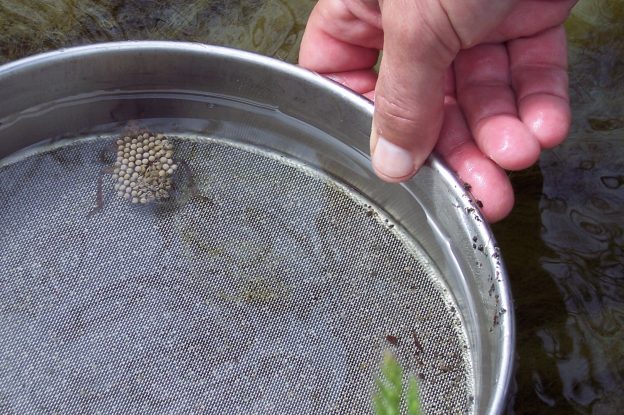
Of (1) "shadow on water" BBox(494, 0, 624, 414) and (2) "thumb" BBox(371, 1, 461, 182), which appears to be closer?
(2) "thumb" BBox(371, 1, 461, 182)

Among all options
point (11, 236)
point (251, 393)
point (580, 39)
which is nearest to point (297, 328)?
point (251, 393)

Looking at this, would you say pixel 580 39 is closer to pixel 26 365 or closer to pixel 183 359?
pixel 183 359

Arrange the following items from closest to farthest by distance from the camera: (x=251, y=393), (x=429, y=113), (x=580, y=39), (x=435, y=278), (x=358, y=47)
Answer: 1. (x=429, y=113)
2. (x=251, y=393)
3. (x=435, y=278)
4. (x=358, y=47)
5. (x=580, y=39)

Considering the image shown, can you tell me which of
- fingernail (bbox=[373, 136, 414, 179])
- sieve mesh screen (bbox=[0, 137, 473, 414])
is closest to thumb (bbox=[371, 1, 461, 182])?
fingernail (bbox=[373, 136, 414, 179])

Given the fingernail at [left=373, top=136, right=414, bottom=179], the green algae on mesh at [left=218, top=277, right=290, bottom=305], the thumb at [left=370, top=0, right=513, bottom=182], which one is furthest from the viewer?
the green algae on mesh at [left=218, top=277, right=290, bottom=305]

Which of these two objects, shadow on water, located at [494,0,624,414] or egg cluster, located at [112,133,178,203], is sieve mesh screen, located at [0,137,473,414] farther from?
shadow on water, located at [494,0,624,414]

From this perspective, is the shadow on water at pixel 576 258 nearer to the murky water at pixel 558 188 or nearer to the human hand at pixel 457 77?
the murky water at pixel 558 188
